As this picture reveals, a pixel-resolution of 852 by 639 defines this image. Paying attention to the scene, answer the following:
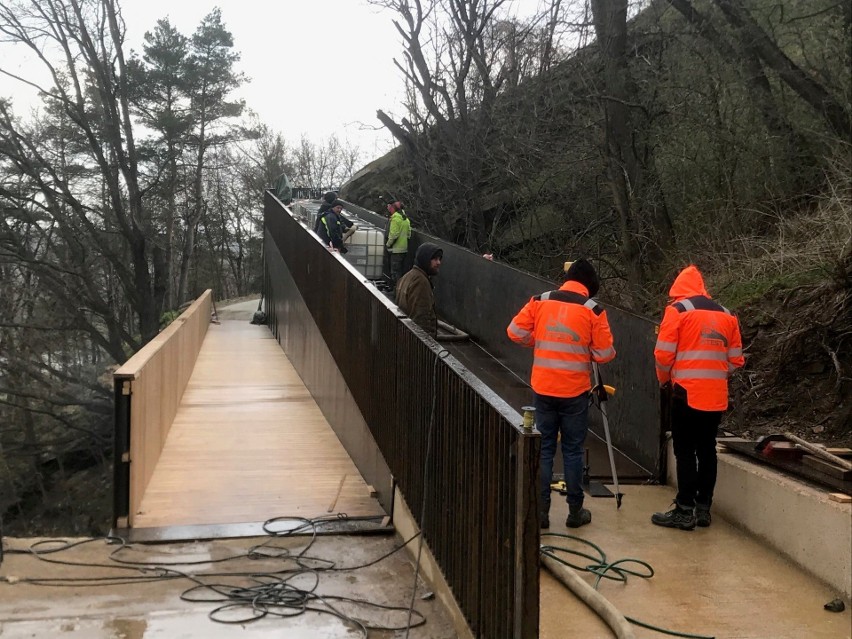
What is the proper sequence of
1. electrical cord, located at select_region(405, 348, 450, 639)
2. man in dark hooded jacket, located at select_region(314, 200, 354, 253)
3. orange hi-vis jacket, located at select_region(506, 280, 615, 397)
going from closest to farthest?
electrical cord, located at select_region(405, 348, 450, 639)
orange hi-vis jacket, located at select_region(506, 280, 615, 397)
man in dark hooded jacket, located at select_region(314, 200, 354, 253)

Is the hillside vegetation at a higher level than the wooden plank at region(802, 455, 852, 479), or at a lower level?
higher

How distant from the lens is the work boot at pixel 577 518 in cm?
535

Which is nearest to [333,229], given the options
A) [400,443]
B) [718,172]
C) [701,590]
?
[718,172]

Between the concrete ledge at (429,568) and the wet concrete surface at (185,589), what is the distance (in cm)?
7

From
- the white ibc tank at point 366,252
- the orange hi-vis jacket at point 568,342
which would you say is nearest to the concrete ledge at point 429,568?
the orange hi-vis jacket at point 568,342

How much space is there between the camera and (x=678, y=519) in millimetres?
5387

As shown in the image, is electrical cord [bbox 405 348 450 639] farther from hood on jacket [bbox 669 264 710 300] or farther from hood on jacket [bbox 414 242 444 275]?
hood on jacket [bbox 414 242 444 275]

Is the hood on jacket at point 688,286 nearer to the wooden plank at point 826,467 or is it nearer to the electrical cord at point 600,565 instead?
the wooden plank at point 826,467

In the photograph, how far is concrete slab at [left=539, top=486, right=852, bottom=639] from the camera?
3.97 m

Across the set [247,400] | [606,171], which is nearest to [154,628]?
[247,400]

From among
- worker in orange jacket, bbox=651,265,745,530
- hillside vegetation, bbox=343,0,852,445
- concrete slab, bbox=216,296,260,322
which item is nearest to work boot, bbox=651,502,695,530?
worker in orange jacket, bbox=651,265,745,530

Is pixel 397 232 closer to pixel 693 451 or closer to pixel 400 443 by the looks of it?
pixel 400 443

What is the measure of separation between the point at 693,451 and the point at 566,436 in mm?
812

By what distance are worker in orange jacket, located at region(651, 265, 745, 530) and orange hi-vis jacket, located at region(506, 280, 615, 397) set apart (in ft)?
1.44
